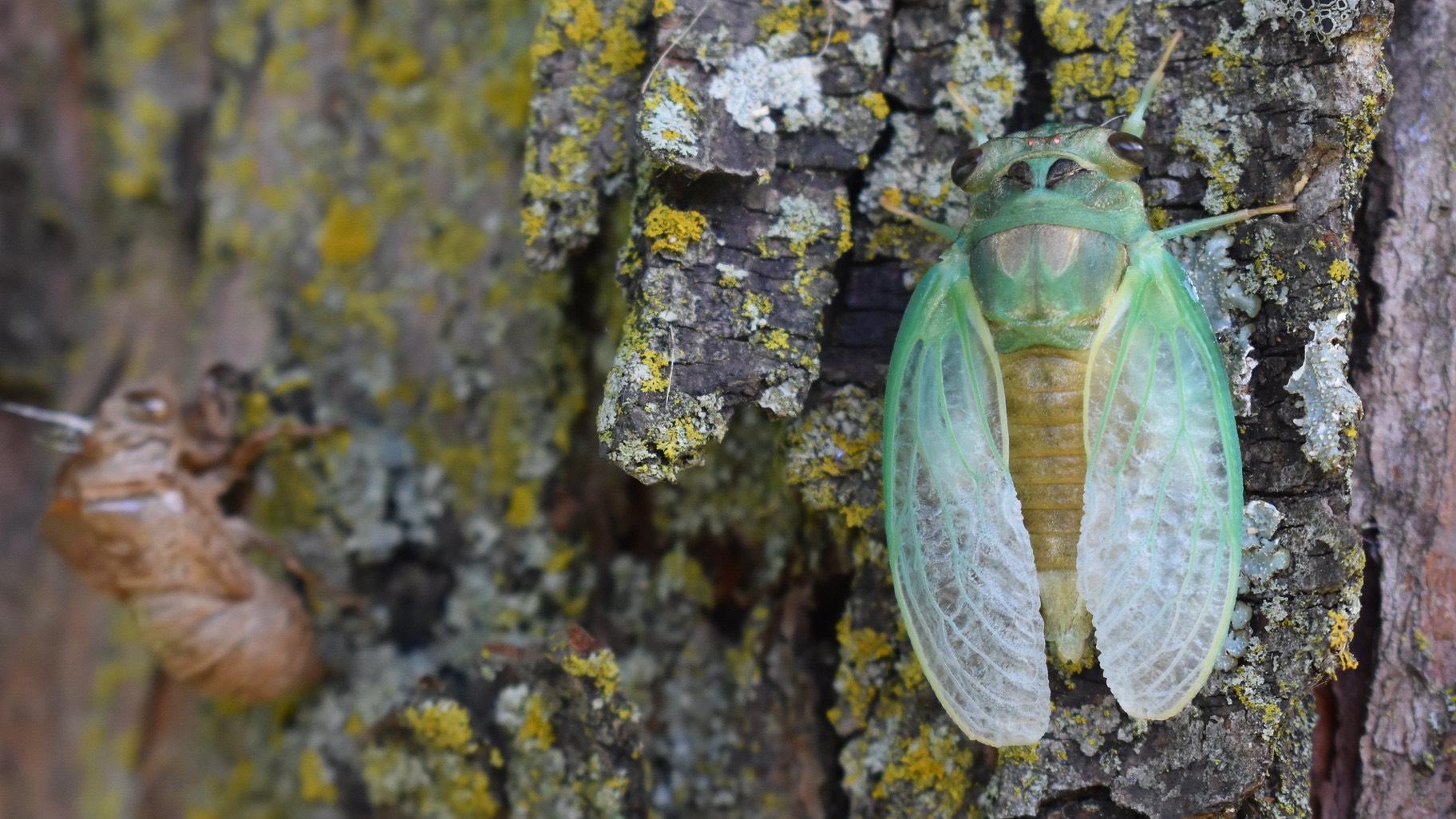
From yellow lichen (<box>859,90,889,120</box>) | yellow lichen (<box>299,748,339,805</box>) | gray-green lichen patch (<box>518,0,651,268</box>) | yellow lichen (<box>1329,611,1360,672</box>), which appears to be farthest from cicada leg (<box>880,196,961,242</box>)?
yellow lichen (<box>299,748,339,805</box>)

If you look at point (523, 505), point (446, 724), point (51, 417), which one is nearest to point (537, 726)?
point (446, 724)

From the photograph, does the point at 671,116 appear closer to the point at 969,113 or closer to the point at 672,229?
the point at 672,229

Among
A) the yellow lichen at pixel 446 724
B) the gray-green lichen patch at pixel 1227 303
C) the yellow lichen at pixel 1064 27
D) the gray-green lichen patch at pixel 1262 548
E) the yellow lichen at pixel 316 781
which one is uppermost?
the yellow lichen at pixel 1064 27

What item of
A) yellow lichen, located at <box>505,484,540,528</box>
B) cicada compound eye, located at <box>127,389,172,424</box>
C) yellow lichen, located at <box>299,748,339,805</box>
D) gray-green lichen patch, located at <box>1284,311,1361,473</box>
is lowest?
yellow lichen, located at <box>299,748,339,805</box>

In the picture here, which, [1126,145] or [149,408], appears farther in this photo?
[149,408]

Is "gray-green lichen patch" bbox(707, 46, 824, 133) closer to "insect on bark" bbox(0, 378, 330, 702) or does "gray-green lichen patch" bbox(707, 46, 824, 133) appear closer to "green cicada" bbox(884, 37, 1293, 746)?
"green cicada" bbox(884, 37, 1293, 746)

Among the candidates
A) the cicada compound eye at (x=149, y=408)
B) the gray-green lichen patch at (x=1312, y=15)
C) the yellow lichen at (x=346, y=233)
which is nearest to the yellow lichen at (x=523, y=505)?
the yellow lichen at (x=346, y=233)

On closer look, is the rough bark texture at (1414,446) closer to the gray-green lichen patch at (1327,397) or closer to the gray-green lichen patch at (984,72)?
the gray-green lichen patch at (1327,397)
